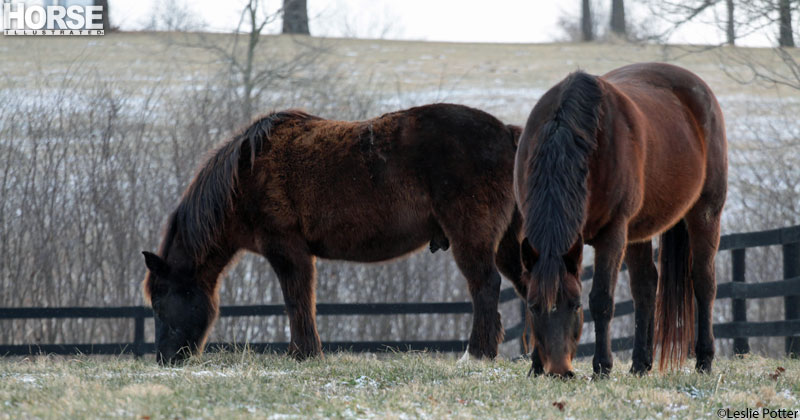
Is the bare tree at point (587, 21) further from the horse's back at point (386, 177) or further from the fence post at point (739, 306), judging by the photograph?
the horse's back at point (386, 177)

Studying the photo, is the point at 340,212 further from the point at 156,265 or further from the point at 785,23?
the point at 785,23

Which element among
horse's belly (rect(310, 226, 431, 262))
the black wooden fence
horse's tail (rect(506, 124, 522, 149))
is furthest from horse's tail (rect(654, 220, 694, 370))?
the black wooden fence

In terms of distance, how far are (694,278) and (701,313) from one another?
270mm

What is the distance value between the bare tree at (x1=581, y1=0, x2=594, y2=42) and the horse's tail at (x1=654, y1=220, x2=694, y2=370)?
3267 centimetres

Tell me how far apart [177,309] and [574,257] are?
3896mm

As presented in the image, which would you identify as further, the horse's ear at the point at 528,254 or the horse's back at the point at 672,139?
the horse's back at the point at 672,139

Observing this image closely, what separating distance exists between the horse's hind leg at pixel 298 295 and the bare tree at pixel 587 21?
32.8 metres

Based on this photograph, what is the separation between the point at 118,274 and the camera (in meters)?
11.9

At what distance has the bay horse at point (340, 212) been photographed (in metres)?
6.85

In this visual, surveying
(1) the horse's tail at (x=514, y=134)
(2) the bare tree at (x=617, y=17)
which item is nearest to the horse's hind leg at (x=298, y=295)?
(1) the horse's tail at (x=514, y=134)

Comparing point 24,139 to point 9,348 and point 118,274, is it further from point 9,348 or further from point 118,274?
point 9,348

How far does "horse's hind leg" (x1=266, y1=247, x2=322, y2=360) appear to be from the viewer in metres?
6.96

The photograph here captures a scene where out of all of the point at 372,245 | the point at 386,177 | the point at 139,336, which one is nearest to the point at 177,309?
the point at 372,245

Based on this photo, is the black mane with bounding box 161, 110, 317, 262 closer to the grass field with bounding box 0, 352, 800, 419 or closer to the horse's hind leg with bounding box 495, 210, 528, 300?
the grass field with bounding box 0, 352, 800, 419
